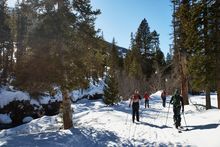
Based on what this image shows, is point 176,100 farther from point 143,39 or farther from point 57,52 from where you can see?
point 143,39

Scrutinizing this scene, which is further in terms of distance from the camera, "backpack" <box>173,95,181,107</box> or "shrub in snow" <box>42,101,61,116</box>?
"shrub in snow" <box>42,101,61,116</box>

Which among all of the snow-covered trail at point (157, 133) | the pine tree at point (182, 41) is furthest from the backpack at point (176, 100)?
the pine tree at point (182, 41)

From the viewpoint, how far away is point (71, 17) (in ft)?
55.2

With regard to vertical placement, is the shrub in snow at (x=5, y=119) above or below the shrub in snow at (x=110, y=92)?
below

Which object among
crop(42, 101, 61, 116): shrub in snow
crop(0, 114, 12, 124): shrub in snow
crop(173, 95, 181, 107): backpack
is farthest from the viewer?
crop(42, 101, 61, 116): shrub in snow

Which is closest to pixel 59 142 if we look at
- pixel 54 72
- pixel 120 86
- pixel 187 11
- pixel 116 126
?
pixel 54 72

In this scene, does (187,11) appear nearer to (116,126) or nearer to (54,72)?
(116,126)

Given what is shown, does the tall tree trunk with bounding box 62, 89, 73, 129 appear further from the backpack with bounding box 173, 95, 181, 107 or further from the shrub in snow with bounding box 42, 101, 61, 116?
the shrub in snow with bounding box 42, 101, 61, 116

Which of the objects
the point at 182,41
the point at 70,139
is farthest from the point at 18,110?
the point at 70,139

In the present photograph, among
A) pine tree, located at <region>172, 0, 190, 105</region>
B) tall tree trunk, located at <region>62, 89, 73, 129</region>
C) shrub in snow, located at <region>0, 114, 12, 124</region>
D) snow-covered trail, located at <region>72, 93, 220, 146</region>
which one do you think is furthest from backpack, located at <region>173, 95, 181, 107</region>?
shrub in snow, located at <region>0, 114, 12, 124</region>

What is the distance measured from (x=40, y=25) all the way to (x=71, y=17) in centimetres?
186

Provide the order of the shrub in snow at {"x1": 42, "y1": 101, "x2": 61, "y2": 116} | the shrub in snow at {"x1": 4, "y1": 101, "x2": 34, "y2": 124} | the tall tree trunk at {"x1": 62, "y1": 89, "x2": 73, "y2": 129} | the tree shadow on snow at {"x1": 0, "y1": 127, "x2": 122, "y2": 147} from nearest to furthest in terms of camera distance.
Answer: the tree shadow on snow at {"x1": 0, "y1": 127, "x2": 122, "y2": 147}
the tall tree trunk at {"x1": 62, "y1": 89, "x2": 73, "y2": 129}
the shrub in snow at {"x1": 4, "y1": 101, "x2": 34, "y2": 124}
the shrub in snow at {"x1": 42, "y1": 101, "x2": 61, "y2": 116}

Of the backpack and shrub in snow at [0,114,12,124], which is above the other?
the backpack

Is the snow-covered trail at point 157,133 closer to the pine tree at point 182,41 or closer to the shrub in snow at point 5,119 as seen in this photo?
the pine tree at point 182,41
